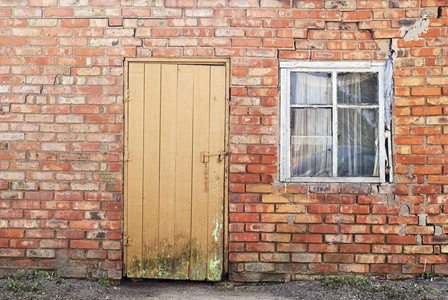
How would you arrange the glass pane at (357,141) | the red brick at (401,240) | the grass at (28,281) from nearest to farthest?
1. the grass at (28,281)
2. the red brick at (401,240)
3. the glass pane at (357,141)

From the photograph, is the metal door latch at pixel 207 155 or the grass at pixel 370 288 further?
the metal door latch at pixel 207 155

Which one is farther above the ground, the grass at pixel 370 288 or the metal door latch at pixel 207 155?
the metal door latch at pixel 207 155

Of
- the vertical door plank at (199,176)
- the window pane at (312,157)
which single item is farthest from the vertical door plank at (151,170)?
the window pane at (312,157)

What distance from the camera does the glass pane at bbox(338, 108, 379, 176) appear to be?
163 inches

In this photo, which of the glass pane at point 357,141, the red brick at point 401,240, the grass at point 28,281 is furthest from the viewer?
the glass pane at point 357,141

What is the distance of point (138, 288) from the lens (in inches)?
159

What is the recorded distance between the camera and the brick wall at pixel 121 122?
4043 millimetres

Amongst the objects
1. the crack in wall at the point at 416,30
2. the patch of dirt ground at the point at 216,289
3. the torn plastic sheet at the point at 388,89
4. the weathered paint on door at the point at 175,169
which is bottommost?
the patch of dirt ground at the point at 216,289

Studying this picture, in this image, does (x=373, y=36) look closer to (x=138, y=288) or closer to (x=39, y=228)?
(x=138, y=288)

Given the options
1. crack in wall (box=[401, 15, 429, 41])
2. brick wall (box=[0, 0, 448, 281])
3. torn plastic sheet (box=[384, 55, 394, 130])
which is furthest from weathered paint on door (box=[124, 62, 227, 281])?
crack in wall (box=[401, 15, 429, 41])

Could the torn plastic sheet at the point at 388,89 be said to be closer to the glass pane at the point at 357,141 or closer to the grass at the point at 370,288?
Answer: the glass pane at the point at 357,141

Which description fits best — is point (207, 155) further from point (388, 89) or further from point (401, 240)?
point (401, 240)

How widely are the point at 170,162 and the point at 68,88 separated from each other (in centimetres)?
124

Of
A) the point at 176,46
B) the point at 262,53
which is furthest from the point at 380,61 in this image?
the point at 176,46
